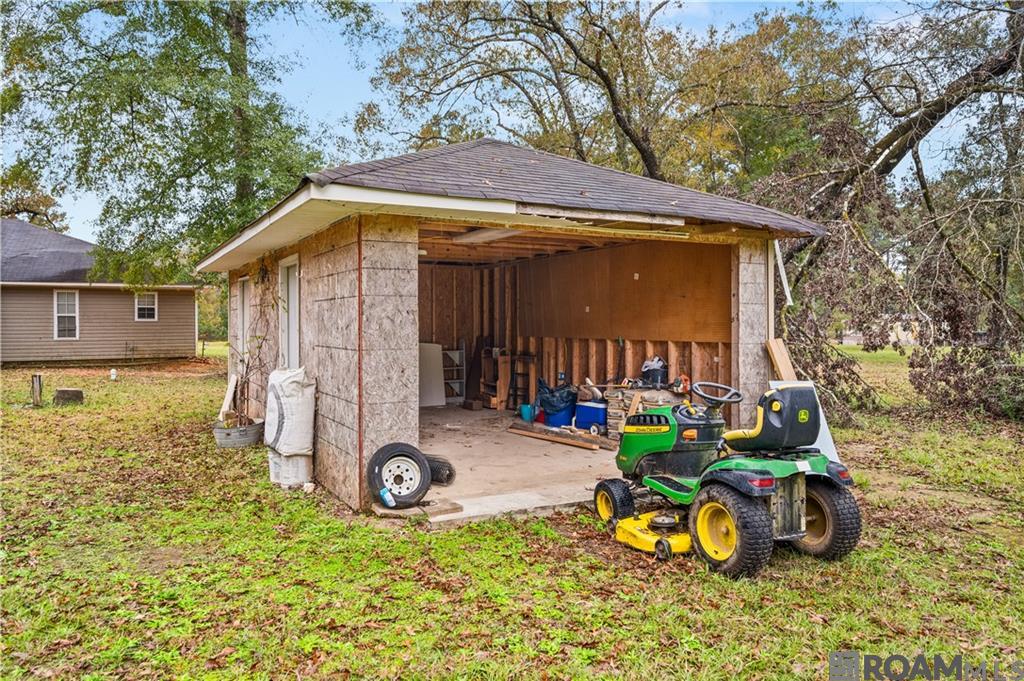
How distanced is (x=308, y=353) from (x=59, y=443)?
4.06 metres

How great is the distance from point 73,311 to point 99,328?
798mm

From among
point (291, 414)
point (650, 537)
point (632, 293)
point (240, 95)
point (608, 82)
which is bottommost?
point (650, 537)

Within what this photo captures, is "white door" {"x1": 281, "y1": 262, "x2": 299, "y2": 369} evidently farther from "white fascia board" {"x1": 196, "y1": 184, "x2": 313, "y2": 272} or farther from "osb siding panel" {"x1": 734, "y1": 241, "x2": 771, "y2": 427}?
"osb siding panel" {"x1": 734, "y1": 241, "x2": 771, "y2": 427}

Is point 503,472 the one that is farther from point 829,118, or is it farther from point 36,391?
point 36,391

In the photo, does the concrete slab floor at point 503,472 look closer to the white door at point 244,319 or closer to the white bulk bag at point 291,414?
the white bulk bag at point 291,414

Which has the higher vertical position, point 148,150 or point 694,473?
point 148,150

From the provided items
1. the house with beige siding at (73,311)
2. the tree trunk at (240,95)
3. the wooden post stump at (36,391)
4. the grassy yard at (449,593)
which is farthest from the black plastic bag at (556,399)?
the house with beige siding at (73,311)

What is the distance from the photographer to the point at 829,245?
30.2 feet

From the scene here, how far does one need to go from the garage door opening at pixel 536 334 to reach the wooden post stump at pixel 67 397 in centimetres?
634

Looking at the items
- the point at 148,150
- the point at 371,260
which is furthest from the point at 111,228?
the point at 371,260

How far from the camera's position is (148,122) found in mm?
13602

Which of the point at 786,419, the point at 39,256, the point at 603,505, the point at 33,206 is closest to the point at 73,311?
the point at 39,256

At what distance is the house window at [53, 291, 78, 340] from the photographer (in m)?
17.9

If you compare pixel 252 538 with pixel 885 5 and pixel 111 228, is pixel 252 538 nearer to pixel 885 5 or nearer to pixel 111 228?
pixel 885 5
